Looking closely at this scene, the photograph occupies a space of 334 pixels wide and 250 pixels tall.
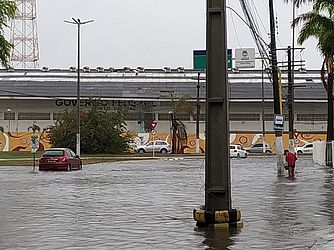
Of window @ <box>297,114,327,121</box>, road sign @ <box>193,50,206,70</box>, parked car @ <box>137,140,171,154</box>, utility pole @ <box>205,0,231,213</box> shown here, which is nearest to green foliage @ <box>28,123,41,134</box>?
parked car @ <box>137,140,171,154</box>

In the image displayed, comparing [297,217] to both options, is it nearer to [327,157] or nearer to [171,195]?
[171,195]

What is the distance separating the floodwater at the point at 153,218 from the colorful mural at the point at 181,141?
60.0 m

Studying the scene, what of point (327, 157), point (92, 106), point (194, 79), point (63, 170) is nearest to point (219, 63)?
point (63, 170)

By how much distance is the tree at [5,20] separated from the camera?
19703 millimetres

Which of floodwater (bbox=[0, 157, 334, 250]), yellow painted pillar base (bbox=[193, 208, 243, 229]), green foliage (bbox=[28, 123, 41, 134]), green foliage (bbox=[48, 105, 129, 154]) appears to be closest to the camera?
floodwater (bbox=[0, 157, 334, 250])

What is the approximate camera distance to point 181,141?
3423 inches

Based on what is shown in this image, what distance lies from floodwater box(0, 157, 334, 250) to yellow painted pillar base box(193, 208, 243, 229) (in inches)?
9.2

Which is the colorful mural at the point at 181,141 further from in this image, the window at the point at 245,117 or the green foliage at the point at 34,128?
the window at the point at 245,117

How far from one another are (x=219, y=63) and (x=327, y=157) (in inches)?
1288

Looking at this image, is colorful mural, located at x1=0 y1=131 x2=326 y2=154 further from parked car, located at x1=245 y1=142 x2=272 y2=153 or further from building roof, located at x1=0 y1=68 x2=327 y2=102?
building roof, located at x1=0 y1=68 x2=327 y2=102

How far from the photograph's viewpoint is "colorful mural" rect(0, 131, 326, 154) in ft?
285

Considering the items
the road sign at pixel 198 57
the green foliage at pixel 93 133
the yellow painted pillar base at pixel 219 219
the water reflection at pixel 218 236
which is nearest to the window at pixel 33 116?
the green foliage at pixel 93 133

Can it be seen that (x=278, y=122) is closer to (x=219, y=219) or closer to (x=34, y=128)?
(x=219, y=219)

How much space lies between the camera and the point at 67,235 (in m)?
13.4
